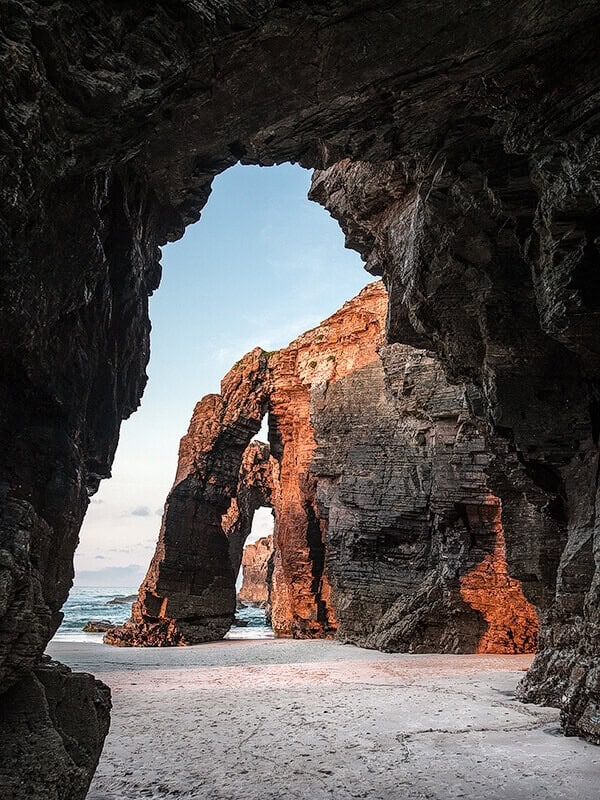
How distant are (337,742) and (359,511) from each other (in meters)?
15.2

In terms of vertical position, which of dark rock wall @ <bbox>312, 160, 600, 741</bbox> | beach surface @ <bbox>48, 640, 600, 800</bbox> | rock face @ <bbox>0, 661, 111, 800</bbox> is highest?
dark rock wall @ <bbox>312, 160, 600, 741</bbox>

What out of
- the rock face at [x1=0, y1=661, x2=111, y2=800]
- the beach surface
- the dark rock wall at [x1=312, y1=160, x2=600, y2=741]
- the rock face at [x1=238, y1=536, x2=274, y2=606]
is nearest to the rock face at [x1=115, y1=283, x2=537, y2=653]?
the dark rock wall at [x1=312, y1=160, x2=600, y2=741]

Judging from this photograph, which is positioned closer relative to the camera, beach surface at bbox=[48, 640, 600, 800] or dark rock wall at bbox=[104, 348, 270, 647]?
beach surface at bbox=[48, 640, 600, 800]

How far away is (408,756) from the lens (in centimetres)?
506

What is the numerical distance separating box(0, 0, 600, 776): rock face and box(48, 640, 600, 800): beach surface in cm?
106

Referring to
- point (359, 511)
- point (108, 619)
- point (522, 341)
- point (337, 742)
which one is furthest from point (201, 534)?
point (108, 619)

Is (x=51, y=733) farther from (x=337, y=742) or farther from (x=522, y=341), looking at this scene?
(x=522, y=341)

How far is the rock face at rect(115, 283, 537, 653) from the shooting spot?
55.3 ft

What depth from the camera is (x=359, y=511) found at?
20.6 meters

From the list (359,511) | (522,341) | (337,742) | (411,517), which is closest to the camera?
(337,742)

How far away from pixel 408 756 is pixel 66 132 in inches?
225

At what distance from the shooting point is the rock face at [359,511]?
16859 mm

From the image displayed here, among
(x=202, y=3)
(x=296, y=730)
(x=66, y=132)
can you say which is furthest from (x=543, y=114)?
(x=296, y=730)

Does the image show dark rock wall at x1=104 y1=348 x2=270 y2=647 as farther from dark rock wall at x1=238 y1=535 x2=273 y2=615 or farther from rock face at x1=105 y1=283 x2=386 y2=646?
dark rock wall at x1=238 y1=535 x2=273 y2=615
